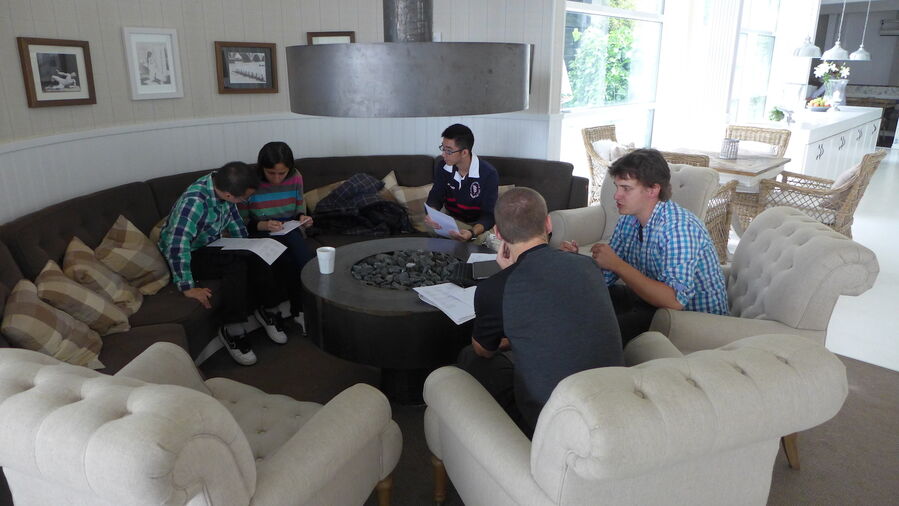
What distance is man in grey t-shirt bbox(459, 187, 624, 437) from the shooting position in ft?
5.23

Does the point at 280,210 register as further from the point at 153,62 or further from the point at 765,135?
the point at 765,135

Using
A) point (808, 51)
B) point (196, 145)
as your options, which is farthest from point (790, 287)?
point (808, 51)

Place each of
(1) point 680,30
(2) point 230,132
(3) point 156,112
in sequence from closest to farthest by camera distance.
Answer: (3) point 156,112, (2) point 230,132, (1) point 680,30

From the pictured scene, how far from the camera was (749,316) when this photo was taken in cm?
249

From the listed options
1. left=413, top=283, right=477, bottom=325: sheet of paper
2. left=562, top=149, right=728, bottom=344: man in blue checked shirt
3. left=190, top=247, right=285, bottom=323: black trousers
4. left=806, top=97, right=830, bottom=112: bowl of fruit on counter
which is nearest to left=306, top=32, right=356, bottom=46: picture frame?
left=190, top=247, right=285, bottom=323: black trousers

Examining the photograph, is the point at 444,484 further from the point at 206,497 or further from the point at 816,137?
the point at 816,137

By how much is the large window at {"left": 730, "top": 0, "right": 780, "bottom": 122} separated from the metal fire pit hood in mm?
6876

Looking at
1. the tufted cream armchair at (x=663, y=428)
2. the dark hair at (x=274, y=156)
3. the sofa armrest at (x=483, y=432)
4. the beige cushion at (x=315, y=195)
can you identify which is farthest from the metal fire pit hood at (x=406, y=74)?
the beige cushion at (x=315, y=195)

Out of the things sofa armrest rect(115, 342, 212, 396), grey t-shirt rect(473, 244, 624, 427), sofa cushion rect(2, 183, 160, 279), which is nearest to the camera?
grey t-shirt rect(473, 244, 624, 427)

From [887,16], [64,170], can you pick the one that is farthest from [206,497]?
[887,16]

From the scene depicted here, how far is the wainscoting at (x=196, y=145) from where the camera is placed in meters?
3.05

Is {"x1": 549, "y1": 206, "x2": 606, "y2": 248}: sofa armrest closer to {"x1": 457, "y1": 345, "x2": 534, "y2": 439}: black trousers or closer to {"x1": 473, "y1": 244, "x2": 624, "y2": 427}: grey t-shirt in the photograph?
{"x1": 457, "y1": 345, "x2": 534, "y2": 439}: black trousers

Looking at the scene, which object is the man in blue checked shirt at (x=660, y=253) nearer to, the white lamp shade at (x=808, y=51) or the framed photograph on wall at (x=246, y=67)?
the framed photograph on wall at (x=246, y=67)

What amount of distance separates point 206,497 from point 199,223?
2.22 meters
